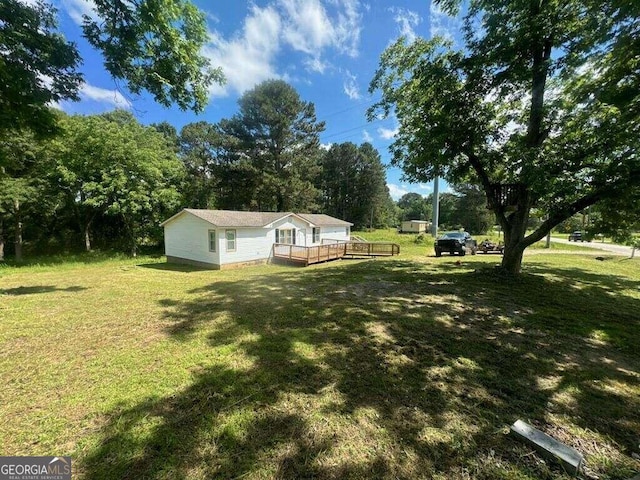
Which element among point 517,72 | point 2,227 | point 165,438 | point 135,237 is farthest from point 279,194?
point 165,438

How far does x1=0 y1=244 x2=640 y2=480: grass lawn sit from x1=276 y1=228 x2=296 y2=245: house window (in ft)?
37.1

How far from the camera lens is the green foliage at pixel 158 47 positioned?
16.2 ft

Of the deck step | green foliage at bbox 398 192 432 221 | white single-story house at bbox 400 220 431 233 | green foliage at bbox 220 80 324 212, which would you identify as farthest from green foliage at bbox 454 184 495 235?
the deck step

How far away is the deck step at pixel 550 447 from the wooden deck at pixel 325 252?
1308cm

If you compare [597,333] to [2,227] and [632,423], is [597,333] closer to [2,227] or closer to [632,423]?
[632,423]

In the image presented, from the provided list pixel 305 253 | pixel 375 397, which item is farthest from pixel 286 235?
pixel 375 397

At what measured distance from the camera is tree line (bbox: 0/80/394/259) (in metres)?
16.7

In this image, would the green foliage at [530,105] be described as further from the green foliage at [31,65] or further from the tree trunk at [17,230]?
the tree trunk at [17,230]

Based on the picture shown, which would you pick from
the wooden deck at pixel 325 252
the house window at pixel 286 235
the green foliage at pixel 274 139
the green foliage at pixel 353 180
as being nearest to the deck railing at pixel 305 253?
the wooden deck at pixel 325 252

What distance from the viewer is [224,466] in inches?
79.6

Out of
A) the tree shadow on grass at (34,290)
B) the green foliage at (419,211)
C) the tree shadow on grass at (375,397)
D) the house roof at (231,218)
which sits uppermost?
the green foliage at (419,211)

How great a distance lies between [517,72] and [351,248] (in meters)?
13.4

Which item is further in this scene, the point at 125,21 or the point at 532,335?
the point at 125,21

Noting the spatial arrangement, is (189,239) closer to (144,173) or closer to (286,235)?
(286,235)
